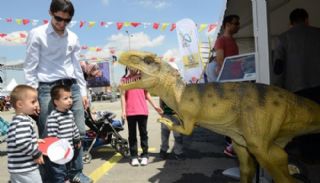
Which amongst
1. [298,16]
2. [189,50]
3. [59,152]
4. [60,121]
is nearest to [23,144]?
[59,152]

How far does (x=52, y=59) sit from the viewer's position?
13.9ft

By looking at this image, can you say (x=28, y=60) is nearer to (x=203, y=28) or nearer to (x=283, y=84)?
(x=283, y=84)

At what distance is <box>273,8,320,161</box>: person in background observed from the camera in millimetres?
4312

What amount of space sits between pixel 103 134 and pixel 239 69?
301 centimetres

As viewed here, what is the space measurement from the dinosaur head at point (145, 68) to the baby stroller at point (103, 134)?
346cm

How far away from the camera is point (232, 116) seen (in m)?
3.12

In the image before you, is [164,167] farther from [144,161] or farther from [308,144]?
[308,144]

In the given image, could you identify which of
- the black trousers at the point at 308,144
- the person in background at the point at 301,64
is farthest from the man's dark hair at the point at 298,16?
the black trousers at the point at 308,144

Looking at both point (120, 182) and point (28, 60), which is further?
point (120, 182)

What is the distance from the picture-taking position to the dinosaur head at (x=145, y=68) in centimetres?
316

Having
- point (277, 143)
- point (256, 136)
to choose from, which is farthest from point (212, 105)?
point (277, 143)

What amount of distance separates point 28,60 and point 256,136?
8.38 feet

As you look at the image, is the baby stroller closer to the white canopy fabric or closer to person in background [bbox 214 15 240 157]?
person in background [bbox 214 15 240 157]

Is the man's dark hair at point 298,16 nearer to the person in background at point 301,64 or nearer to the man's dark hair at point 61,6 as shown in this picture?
the person in background at point 301,64
